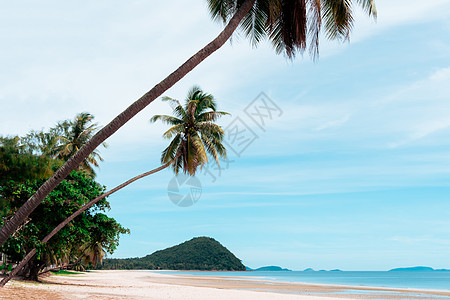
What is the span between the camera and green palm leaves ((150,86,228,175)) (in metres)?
19.9

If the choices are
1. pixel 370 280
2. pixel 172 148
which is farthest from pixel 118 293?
pixel 370 280

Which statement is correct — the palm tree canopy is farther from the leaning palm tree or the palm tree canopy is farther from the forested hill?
the forested hill

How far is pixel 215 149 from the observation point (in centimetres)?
2089

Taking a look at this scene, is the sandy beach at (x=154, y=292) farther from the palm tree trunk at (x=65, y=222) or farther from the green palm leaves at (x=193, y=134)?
the green palm leaves at (x=193, y=134)

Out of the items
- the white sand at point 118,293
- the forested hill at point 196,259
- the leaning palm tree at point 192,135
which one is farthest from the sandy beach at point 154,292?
the forested hill at point 196,259

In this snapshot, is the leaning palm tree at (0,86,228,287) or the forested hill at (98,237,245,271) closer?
the leaning palm tree at (0,86,228,287)

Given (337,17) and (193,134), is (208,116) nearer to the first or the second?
(193,134)

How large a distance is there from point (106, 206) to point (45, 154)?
10659 millimetres

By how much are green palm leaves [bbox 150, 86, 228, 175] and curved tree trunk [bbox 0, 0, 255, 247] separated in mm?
11670

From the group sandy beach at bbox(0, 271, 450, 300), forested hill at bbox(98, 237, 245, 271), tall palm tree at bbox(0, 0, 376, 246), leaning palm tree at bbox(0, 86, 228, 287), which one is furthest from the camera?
forested hill at bbox(98, 237, 245, 271)

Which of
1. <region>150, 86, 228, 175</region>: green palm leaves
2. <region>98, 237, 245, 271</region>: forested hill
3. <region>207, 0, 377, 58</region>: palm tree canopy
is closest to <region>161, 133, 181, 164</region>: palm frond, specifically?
<region>150, 86, 228, 175</region>: green palm leaves

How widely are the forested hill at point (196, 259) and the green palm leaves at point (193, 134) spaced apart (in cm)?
11087

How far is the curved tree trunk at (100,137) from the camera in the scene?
6.94 meters

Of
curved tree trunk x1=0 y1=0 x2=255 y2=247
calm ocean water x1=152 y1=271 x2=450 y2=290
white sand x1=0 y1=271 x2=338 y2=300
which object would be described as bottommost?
white sand x1=0 y1=271 x2=338 y2=300
